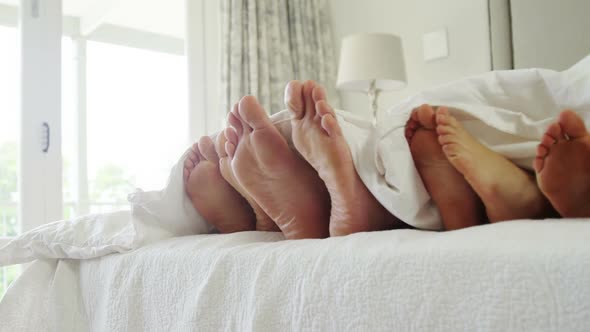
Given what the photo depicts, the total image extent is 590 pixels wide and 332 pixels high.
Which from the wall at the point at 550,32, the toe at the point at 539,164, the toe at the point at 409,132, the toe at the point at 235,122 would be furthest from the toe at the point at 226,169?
the wall at the point at 550,32

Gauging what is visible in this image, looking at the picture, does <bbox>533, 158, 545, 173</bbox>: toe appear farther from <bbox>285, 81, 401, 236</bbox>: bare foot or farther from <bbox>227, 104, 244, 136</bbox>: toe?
<bbox>227, 104, 244, 136</bbox>: toe

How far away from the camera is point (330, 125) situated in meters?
0.83

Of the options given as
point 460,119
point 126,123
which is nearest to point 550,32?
point 460,119

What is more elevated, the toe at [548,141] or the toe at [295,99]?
the toe at [295,99]

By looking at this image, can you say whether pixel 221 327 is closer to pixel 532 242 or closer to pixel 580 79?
pixel 532 242

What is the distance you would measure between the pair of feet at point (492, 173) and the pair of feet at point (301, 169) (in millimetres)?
112

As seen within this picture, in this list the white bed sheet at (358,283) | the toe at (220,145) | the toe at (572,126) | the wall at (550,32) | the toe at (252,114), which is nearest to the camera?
the white bed sheet at (358,283)

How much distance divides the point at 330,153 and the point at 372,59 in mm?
1671

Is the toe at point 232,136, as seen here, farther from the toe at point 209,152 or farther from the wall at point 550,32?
the wall at point 550,32

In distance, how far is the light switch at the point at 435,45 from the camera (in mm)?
2621

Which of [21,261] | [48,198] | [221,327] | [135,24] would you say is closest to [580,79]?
[221,327]

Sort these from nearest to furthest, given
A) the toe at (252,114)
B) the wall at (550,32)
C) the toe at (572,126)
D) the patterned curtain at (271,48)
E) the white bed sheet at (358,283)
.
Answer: the white bed sheet at (358,283)
the toe at (572,126)
the toe at (252,114)
the wall at (550,32)
the patterned curtain at (271,48)

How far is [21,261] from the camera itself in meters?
1.13

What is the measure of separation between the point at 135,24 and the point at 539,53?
179cm
